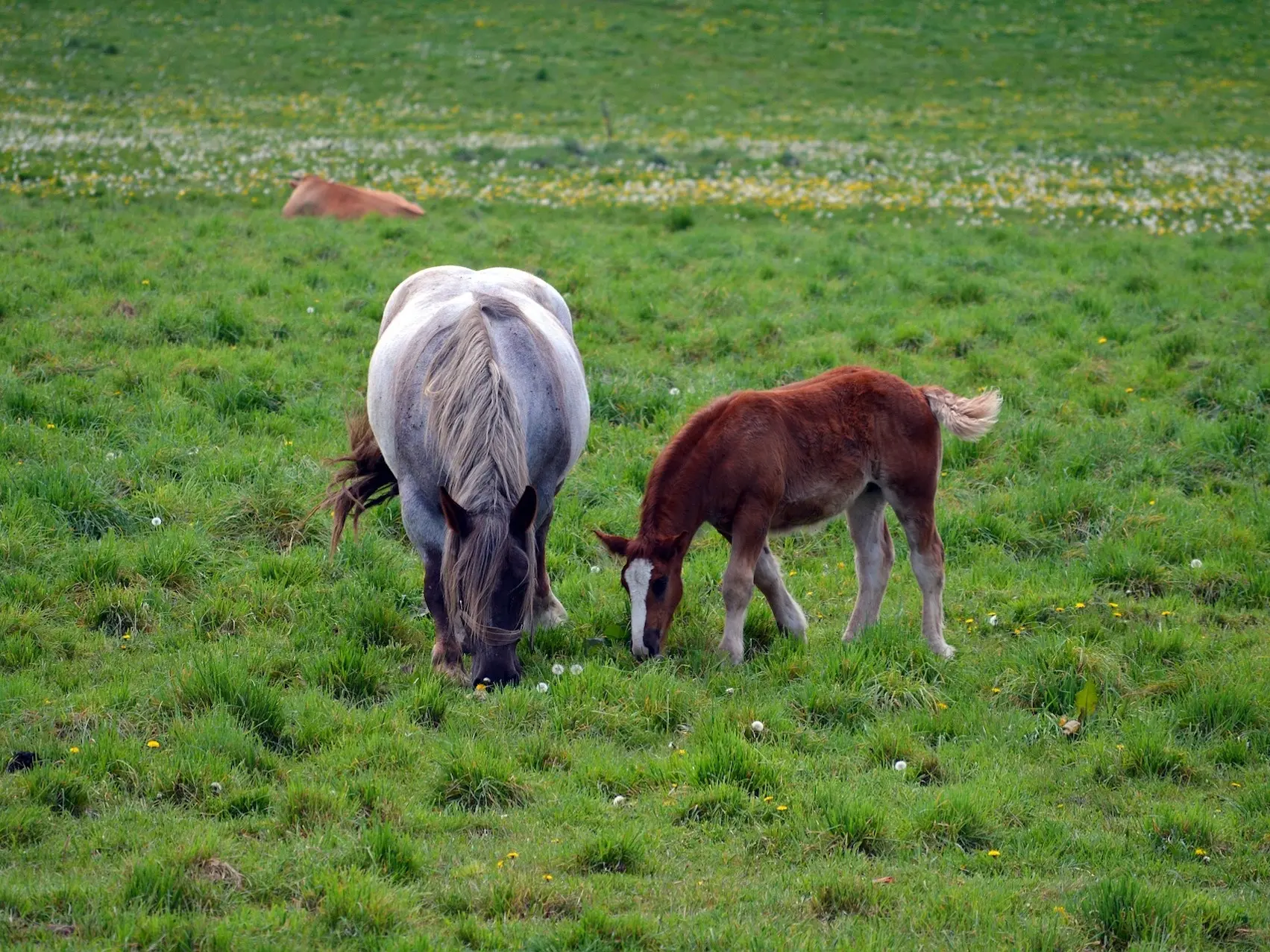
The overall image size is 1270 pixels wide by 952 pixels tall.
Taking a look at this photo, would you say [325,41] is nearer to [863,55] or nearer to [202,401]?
[863,55]

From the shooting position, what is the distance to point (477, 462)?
6676mm

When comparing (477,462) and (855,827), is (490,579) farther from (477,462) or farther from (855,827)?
(855,827)

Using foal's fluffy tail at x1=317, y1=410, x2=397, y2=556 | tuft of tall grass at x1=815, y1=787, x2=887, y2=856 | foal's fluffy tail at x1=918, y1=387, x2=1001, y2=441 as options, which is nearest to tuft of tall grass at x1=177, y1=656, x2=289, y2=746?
foal's fluffy tail at x1=317, y1=410, x2=397, y2=556

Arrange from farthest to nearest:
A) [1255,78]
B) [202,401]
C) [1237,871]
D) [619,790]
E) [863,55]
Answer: [863,55] → [1255,78] → [202,401] → [619,790] → [1237,871]

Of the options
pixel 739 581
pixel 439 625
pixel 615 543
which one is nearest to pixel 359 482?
pixel 439 625

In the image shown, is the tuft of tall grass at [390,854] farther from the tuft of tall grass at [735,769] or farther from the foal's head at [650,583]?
the foal's head at [650,583]

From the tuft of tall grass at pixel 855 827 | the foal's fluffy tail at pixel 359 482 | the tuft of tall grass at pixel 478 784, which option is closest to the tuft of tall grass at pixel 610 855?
the tuft of tall grass at pixel 478 784

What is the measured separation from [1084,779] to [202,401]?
7.43 metres

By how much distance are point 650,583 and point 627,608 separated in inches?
38.5

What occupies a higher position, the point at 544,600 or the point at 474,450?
the point at 474,450

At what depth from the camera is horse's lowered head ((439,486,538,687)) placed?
6465mm

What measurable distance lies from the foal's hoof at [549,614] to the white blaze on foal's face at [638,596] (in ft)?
3.08

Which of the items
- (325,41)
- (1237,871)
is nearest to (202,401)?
(1237,871)

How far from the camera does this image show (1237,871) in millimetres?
5273
